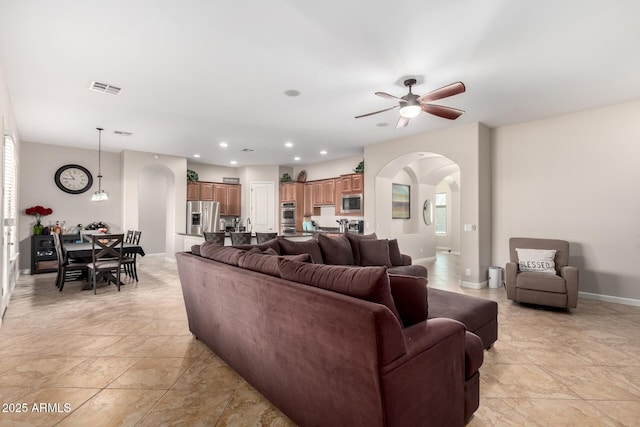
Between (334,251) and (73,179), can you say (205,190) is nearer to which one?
(73,179)

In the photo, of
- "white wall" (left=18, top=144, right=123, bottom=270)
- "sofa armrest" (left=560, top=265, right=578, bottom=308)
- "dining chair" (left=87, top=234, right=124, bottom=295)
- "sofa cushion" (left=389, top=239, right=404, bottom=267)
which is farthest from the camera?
"white wall" (left=18, top=144, right=123, bottom=270)

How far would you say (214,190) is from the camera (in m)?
9.52

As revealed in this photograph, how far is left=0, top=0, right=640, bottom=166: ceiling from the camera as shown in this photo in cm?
249

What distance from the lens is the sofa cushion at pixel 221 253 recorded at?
2.49 metres

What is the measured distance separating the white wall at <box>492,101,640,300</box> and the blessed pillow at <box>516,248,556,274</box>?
809 mm

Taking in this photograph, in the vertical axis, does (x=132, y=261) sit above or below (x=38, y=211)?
below

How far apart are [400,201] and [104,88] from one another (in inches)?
262

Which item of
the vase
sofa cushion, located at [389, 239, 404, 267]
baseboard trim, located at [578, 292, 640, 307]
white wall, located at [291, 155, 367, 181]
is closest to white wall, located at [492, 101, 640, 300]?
baseboard trim, located at [578, 292, 640, 307]

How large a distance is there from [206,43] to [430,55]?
7.07ft

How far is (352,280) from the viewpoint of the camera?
1.60 meters

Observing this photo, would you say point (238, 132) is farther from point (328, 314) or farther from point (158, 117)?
point (328, 314)

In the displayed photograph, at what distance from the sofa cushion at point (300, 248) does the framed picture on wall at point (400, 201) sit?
161 inches

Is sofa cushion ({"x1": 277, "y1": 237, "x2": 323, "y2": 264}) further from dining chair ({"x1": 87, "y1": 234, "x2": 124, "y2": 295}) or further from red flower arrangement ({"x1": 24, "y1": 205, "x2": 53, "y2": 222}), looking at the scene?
red flower arrangement ({"x1": 24, "y1": 205, "x2": 53, "y2": 222})

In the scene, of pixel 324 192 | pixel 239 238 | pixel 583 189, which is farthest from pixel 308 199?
pixel 583 189
